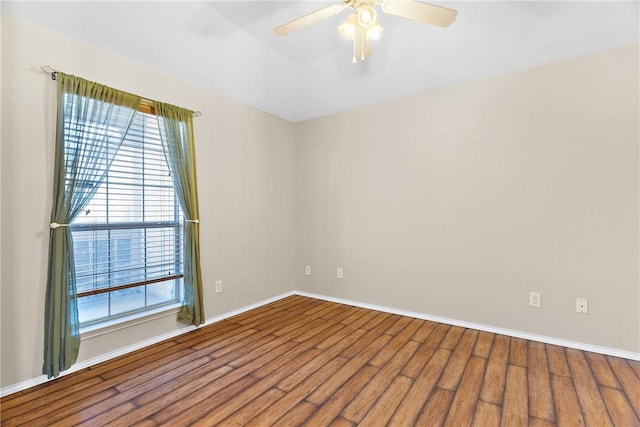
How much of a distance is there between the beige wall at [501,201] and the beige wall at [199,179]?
74 cm

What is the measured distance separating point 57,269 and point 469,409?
9.28ft

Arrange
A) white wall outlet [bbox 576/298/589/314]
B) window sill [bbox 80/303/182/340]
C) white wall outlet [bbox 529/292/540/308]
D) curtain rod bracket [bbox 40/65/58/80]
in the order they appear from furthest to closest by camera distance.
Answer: white wall outlet [bbox 529/292/540/308] → white wall outlet [bbox 576/298/589/314] → window sill [bbox 80/303/182/340] → curtain rod bracket [bbox 40/65/58/80]

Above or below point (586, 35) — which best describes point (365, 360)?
below

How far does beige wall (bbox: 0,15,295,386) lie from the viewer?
197 centimetres

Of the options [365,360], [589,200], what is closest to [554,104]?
[589,200]

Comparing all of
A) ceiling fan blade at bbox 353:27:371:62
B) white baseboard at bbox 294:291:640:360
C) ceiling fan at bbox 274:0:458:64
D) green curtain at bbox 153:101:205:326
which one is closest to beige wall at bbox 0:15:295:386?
green curtain at bbox 153:101:205:326

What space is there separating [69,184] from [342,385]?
238 cm

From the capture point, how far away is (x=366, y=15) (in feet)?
5.49

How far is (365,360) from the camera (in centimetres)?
242

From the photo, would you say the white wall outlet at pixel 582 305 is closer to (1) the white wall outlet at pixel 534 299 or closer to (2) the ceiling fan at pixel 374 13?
(1) the white wall outlet at pixel 534 299

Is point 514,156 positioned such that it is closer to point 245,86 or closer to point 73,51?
point 245,86

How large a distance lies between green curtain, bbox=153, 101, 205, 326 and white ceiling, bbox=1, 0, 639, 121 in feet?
1.61

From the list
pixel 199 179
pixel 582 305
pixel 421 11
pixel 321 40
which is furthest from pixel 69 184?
pixel 582 305

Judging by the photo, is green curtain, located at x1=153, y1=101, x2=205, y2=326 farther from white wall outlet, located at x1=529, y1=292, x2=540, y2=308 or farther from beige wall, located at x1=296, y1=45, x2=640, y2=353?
white wall outlet, located at x1=529, y1=292, x2=540, y2=308
